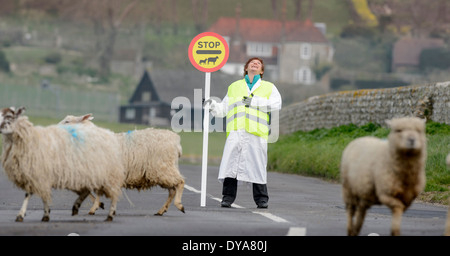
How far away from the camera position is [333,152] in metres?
24.2

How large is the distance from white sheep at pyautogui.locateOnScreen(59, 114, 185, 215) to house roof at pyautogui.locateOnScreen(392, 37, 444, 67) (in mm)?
107214

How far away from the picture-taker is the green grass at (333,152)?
1745cm

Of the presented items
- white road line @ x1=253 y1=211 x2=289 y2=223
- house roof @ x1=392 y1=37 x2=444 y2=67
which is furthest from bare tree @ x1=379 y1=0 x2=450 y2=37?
white road line @ x1=253 y1=211 x2=289 y2=223

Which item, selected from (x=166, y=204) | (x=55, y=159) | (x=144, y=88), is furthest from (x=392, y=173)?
(x=144, y=88)

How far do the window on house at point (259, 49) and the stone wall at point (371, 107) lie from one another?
322 feet

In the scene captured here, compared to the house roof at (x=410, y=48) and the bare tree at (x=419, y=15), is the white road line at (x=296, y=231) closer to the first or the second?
the house roof at (x=410, y=48)

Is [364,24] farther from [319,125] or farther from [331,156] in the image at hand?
[331,156]

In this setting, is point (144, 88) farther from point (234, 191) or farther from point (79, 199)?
point (79, 199)

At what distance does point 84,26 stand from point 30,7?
56.8 feet

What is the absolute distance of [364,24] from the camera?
5202 inches

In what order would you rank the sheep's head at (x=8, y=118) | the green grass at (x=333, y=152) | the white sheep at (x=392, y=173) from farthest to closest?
the green grass at (x=333, y=152)
the sheep's head at (x=8, y=118)
the white sheep at (x=392, y=173)

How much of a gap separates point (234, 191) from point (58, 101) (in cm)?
8665

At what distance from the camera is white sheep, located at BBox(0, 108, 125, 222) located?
10.9m

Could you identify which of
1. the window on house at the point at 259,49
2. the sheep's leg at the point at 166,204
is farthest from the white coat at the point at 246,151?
the window on house at the point at 259,49
